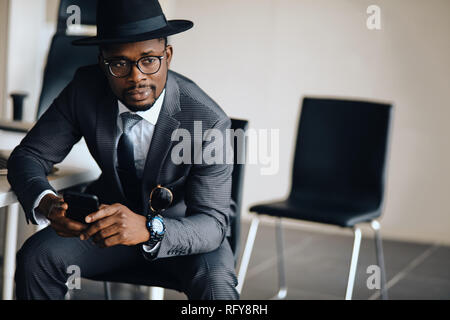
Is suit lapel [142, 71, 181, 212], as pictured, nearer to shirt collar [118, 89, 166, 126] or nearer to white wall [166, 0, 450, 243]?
shirt collar [118, 89, 166, 126]

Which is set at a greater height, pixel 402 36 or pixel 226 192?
pixel 402 36

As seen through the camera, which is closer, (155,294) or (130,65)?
(130,65)

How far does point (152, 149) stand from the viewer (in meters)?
1.89

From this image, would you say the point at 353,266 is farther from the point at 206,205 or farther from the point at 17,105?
the point at 17,105

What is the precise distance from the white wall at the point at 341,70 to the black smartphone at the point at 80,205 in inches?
118

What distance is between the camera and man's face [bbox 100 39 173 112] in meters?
1.79

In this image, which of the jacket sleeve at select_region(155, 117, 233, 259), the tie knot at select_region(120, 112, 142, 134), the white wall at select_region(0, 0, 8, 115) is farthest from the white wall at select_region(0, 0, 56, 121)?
the jacket sleeve at select_region(155, 117, 233, 259)

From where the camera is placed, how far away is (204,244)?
5.79ft

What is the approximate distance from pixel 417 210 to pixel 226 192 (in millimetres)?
2703

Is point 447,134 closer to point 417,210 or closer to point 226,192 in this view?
point 417,210

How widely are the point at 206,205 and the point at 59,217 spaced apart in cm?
40

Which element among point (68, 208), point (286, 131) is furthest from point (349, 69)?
point (68, 208)

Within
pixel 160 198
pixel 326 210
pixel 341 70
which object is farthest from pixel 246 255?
pixel 341 70

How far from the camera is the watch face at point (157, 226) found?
1.65 m
